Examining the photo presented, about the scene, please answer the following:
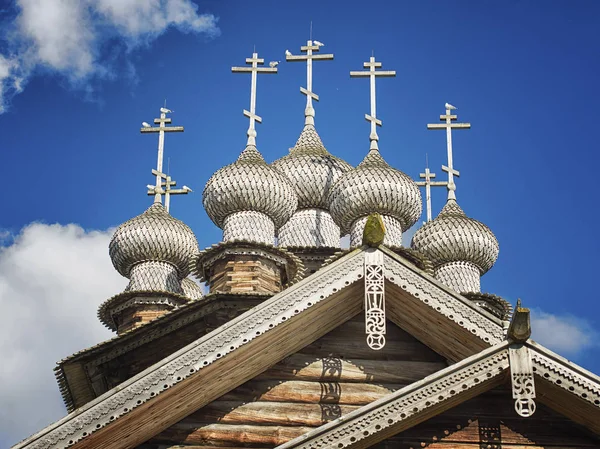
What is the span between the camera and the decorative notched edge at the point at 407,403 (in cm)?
861

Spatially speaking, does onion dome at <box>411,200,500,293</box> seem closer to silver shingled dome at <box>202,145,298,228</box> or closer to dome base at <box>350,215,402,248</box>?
dome base at <box>350,215,402,248</box>

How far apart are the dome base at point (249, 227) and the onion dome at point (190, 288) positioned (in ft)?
11.3

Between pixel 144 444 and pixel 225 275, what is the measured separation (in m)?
7.09

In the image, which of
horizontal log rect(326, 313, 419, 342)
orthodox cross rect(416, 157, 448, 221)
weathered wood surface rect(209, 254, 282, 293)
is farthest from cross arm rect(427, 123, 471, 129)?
horizontal log rect(326, 313, 419, 342)

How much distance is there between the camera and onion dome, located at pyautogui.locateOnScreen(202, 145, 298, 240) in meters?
18.4

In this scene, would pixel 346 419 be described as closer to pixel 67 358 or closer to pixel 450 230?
pixel 67 358

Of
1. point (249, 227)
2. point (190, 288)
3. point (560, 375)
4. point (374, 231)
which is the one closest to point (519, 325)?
point (560, 375)

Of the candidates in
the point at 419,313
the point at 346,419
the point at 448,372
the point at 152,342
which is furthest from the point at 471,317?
the point at 152,342

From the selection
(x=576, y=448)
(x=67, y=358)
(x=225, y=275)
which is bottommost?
(x=576, y=448)

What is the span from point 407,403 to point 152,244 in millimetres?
11578

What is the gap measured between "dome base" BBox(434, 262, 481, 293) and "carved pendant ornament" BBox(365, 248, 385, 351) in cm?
985

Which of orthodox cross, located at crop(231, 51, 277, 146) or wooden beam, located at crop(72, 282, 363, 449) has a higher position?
orthodox cross, located at crop(231, 51, 277, 146)

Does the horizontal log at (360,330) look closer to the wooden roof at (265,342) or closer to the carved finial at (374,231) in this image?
the wooden roof at (265,342)

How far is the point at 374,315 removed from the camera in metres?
9.77
